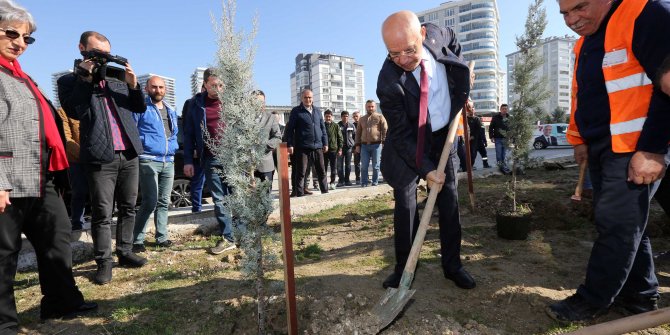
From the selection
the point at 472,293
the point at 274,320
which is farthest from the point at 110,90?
the point at 472,293

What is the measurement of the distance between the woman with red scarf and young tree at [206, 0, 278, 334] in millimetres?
1223

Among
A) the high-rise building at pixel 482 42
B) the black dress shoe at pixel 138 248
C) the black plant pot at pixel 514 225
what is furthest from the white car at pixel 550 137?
the high-rise building at pixel 482 42

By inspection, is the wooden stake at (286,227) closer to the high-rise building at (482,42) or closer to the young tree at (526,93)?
the young tree at (526,93)

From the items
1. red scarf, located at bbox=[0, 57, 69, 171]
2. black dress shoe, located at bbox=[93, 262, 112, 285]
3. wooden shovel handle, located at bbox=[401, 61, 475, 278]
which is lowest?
black dress shoe, located at bbox=[93, 262, 112, 285]

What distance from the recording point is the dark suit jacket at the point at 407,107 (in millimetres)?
2602

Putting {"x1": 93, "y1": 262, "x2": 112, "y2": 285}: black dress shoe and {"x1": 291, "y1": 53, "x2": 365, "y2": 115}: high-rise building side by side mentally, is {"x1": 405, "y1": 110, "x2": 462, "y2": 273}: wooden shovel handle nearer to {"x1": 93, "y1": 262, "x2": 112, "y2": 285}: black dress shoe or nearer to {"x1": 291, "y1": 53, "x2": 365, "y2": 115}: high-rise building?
{"x1": 93, "y1": 262, "x2": 112, "y2": 285}: black dress shoe

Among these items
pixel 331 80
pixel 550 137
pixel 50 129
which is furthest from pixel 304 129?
pixel 331 80

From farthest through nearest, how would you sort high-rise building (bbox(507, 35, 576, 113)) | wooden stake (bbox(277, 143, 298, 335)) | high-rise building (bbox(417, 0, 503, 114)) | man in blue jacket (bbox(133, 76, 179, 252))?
high-rise building (bbox(507, 35, 576, 113)) < high-rise building (bbox(417, 0, 503, 114)) < man in blue jacket (bbox(133, 76, 179, 252)) < wooden stake (bbox(277, 143, 298, 335))

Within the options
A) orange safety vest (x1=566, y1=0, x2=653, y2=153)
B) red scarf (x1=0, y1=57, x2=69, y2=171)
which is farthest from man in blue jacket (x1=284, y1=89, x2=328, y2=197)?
orange safety vest (x1=566, y1=0, x2=653, y2=153)

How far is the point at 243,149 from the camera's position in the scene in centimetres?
229

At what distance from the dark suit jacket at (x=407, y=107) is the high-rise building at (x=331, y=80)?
344 ft

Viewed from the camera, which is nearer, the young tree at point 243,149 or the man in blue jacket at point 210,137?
the young tree at point 243,149

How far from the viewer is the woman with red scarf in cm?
221

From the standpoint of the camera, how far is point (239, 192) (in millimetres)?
2238
